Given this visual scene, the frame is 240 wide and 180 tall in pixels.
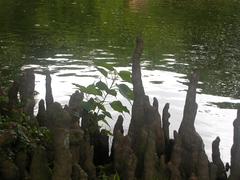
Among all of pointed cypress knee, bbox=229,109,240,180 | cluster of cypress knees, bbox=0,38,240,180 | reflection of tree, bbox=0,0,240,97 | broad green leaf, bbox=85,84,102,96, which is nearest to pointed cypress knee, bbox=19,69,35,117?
cluster of cypress knees, bbox=0,38,240,180

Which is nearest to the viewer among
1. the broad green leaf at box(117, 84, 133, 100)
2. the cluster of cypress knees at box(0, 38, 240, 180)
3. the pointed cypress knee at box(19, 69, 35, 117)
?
the cluster of cypress knees at box(0, 38, 240, 180)

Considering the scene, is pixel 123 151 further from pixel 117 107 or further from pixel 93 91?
pixel 93 91

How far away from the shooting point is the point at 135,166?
5.52 meters

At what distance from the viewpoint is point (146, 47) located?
20406 mm

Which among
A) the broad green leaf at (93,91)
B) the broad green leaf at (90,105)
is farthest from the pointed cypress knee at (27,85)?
the broad green leaf at (93,91)

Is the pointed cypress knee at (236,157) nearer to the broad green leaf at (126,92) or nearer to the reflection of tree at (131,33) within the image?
the broad green leaf at (126,92)

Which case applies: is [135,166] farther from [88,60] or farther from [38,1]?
[38,1]

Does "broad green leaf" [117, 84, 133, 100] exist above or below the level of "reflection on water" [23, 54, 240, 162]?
above

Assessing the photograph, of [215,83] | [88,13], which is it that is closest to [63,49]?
[215,83]

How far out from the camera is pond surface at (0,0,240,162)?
12.5 m

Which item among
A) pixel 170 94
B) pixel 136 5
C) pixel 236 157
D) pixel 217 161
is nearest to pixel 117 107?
pixel 217 161

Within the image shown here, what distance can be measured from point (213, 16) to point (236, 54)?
12.2 metres

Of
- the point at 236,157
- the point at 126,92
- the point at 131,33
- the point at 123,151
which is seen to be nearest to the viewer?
the point at 123,151

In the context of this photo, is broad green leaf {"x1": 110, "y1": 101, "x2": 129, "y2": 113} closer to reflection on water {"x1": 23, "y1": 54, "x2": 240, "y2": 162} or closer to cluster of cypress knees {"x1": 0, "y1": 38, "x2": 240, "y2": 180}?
cluster of cypress knees {"x1": 0, "y1": 38, "x2": 240, "y2": 180}
